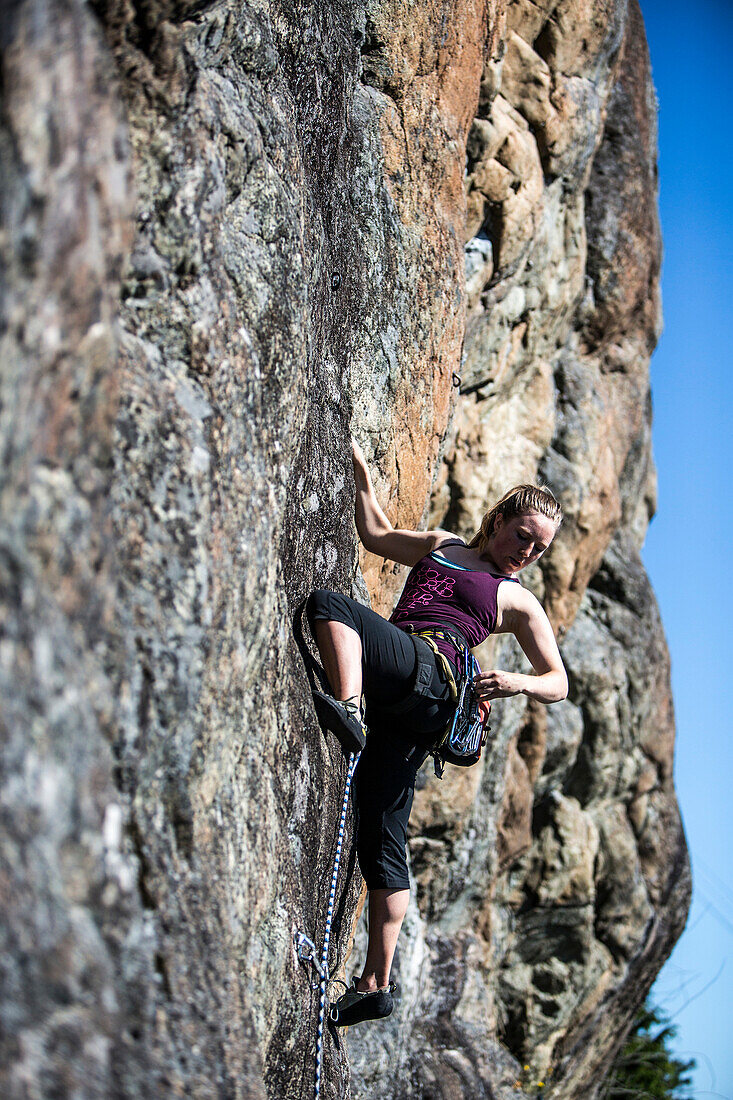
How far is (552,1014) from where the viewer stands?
10734 mm

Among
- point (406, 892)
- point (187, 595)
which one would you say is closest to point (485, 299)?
point (406, 892)

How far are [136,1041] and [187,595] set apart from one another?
1.25 metres

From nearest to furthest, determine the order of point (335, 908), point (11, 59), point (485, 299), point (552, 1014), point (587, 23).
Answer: point (11, 59) → point (335, 908) → point (485, 299) → point (587, 23) → point (552, 1014)

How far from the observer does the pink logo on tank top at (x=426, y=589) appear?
496cm

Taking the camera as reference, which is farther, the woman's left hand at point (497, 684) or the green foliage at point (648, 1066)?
the green foliage at point (648, 1066)

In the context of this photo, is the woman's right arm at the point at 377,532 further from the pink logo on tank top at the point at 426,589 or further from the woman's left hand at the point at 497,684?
the woman's left hand at the point at 497,684

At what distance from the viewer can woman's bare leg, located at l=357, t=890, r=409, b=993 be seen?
4.80 metres

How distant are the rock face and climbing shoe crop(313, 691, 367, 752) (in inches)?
3.8

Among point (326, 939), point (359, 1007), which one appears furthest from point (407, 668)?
point (359, 1007)

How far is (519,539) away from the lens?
16.3ft

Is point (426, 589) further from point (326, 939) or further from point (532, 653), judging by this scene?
point (326, 939)

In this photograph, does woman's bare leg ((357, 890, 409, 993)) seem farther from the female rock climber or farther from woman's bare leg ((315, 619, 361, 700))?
woman's bare leg ((315, 619, 361, 700))

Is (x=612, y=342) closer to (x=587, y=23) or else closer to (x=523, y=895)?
(x=587, y=23)

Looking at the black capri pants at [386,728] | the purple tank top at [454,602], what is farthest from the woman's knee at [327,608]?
the purple tank top at [454,602]
